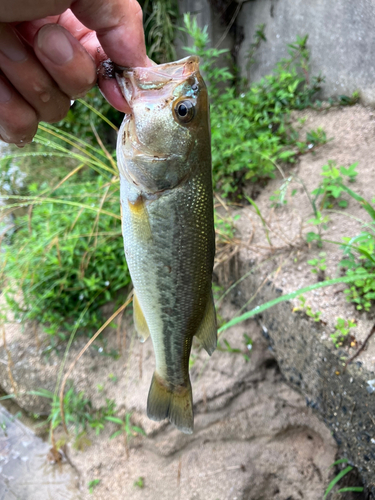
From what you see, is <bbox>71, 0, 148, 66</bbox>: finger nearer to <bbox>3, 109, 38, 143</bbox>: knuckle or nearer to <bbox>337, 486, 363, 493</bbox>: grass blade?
<bbox>3, 109, 38, 143</bbox>: knuckle

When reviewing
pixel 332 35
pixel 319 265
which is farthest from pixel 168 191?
pixel 332 35

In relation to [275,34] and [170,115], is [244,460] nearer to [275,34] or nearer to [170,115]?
[170,115]

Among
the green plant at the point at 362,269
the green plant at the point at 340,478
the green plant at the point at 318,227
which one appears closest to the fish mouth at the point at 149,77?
the green plant at the point at 362,269

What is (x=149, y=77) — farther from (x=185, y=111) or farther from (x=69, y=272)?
(x=69, y=272)

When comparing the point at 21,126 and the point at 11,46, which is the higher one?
the point at 11,46

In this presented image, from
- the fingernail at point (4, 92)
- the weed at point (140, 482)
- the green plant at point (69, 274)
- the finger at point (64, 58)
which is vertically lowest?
the weed at point (140, 482)

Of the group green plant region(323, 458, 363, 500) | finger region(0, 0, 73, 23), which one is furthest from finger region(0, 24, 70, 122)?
green plant region(323, 458, 363, 500)

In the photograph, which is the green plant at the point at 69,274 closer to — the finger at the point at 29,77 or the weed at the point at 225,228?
the weed at the point at 225,228
